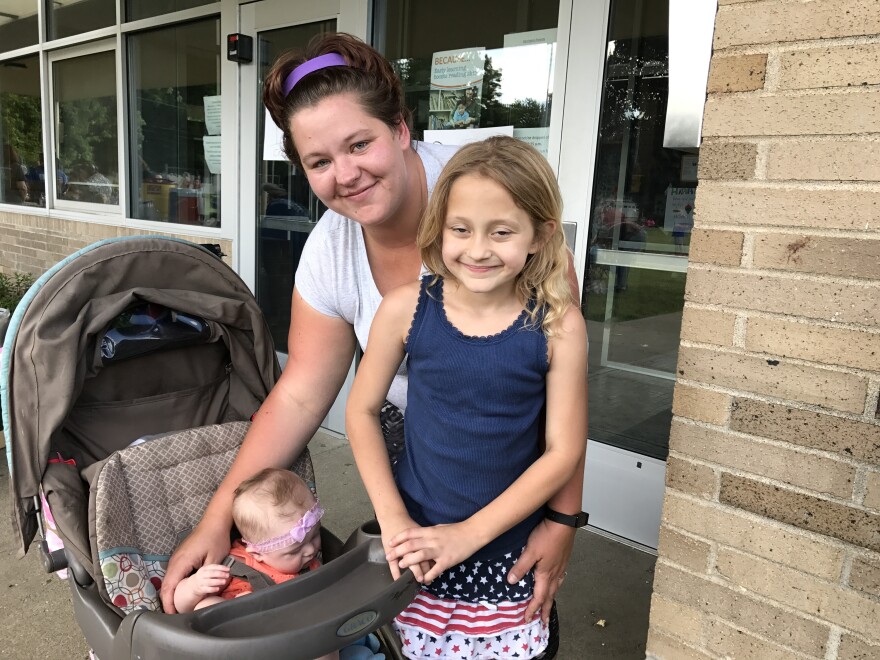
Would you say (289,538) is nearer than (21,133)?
Yes

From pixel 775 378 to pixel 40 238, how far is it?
24.5 feet

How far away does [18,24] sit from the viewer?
291 inches

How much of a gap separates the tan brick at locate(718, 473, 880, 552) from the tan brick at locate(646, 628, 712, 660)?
397mm

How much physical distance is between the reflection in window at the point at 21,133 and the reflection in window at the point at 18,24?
0.18 metres

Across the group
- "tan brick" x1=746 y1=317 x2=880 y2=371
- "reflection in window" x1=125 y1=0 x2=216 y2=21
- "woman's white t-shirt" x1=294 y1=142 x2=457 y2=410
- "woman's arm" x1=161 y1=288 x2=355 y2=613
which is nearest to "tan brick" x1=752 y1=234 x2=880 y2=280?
"tan brick" x1=746 y1=317 x2=880 y2=371

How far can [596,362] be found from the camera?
11.1 feet

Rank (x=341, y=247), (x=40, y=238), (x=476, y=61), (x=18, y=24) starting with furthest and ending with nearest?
(x=18, y=24), (x=40, y=238), (x=476, y=61), (x=341, y=247)

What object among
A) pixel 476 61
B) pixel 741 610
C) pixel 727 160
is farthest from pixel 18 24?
pixel 741 610

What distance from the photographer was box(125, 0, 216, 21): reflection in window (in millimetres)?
4996

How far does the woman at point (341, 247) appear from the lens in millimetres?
1516

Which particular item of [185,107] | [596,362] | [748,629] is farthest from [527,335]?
[185,107]

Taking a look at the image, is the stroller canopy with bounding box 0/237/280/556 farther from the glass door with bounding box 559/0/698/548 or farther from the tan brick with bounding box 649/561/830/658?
the glass door with bounding box 559/0/698/548

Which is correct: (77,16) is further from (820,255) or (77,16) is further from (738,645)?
(738,645)

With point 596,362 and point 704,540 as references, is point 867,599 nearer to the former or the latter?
point 704,540
